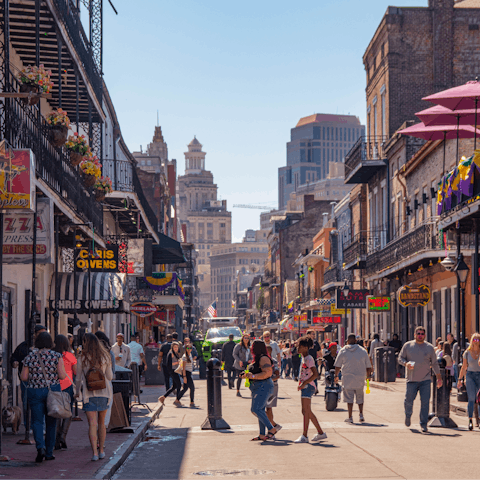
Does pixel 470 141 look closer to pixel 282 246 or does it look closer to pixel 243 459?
pixel 243 459

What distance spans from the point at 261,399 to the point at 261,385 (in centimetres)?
22

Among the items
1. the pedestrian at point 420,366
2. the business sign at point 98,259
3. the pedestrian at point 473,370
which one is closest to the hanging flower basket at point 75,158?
the business sign at point 98,259

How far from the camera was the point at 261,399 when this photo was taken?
13.0 metres

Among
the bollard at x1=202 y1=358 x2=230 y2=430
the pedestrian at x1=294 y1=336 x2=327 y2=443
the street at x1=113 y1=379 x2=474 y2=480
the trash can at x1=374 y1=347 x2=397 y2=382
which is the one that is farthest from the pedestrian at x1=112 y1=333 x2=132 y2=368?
the trash can at x1=374 y1=347 x2=397 y2=382

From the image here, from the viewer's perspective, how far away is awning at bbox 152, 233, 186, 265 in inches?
1522

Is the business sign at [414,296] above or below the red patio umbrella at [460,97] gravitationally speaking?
below

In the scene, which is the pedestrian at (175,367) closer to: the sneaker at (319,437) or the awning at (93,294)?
the awning at (93,294)

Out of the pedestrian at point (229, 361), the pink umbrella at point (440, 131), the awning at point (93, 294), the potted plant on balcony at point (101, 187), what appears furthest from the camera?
the pedestrian at point (229, 361)

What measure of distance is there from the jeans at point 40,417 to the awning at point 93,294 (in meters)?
8.66

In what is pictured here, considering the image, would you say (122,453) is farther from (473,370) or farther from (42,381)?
(473,370)

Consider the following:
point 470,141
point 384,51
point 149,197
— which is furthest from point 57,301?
point 149,197

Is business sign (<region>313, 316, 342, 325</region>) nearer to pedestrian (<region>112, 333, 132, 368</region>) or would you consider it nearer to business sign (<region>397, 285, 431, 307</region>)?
business sign (<region>397, 285, 431, 307</region>)

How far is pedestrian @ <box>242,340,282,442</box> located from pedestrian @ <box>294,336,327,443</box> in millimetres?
450

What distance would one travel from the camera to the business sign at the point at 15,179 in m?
10.7
